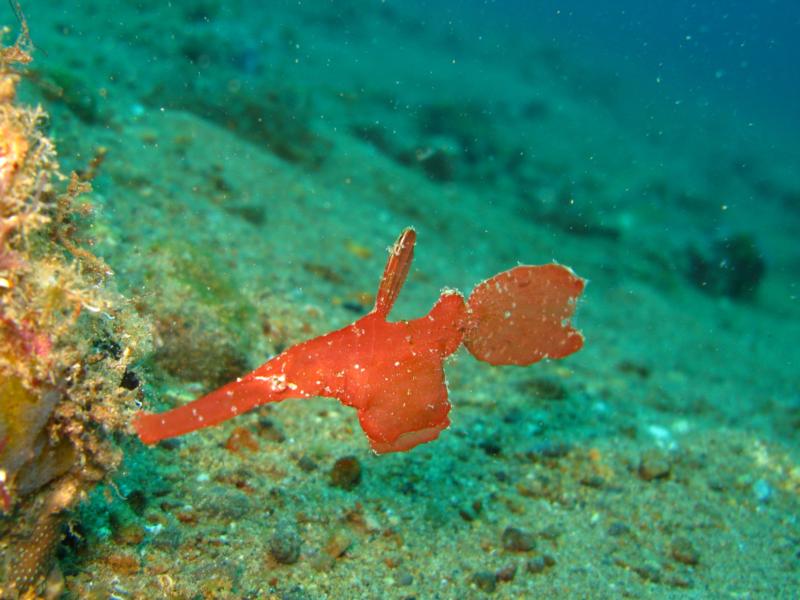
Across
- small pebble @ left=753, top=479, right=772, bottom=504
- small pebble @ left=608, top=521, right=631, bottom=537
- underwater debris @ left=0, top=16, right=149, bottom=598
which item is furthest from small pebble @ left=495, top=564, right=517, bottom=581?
small pebble @ left=753, top=479, right=772, bottom=504

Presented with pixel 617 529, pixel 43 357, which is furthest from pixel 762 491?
pixel 43 357

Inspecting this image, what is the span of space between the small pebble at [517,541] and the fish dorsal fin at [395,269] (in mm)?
2168

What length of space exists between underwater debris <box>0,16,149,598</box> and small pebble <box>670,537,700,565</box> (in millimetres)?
3884

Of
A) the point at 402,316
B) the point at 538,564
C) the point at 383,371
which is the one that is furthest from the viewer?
the point at 402,316

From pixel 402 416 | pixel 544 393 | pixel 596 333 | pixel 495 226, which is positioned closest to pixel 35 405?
pixel 402 416

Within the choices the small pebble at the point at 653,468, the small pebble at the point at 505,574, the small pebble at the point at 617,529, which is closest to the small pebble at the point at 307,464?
the small pebble at the point at 505,574

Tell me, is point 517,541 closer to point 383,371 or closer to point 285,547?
point 285,547

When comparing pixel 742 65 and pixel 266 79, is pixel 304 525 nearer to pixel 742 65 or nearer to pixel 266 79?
pixel 266 79

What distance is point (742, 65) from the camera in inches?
1893

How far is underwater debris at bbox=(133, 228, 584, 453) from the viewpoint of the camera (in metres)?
2.53

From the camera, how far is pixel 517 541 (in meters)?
3.95

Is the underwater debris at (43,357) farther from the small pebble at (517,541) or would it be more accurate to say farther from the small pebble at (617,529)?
the small pebble at (617,529)

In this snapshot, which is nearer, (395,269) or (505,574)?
(395,269)

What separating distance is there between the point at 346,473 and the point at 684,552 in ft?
8.32
